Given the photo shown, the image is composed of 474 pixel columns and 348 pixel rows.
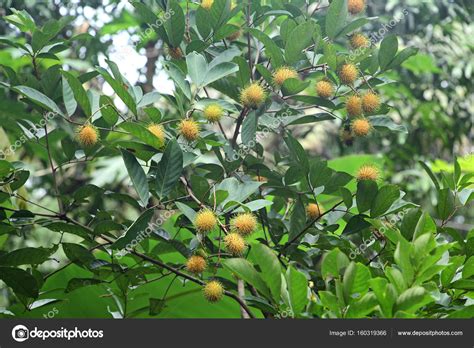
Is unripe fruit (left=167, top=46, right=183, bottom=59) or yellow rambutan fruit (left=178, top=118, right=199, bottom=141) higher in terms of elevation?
unripe fruit (left=167, top=46, right=183, bottom=59)

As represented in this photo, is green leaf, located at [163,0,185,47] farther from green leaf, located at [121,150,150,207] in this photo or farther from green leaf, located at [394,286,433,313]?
green leaf, located at [394,286,433,313]

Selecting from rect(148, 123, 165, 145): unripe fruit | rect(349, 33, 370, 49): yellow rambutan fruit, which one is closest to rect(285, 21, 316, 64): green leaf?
rect(349, 33, 370, 49): yellow rambutan fruit

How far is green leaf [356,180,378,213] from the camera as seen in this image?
0.92 m

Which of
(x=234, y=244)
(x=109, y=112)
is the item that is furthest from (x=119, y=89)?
(x=234, y=244)

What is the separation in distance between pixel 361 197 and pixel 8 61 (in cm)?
175

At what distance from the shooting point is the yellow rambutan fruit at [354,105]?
98 cm

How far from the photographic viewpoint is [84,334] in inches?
30.9

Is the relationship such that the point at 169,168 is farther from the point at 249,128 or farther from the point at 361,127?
the point at 361,127

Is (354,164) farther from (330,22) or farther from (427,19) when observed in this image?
(427,19)

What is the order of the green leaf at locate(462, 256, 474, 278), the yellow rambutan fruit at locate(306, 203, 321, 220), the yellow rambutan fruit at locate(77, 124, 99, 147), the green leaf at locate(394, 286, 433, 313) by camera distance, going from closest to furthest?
the green leaf at locate(394, 286, 433, 313)
the green leaf at locate(462, 256, 474, 278)
the yellow rambutan fruit at locate(77, 124, 99, 147)
the yellow rambutan fruit at locate(306, 203, 321, 220)

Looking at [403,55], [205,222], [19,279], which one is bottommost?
[19,279]

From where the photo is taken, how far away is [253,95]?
37.0 inches

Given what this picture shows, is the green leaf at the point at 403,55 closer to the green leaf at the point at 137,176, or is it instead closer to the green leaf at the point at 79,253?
the green leaf at the point at 137,176

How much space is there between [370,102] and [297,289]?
1.24ft
